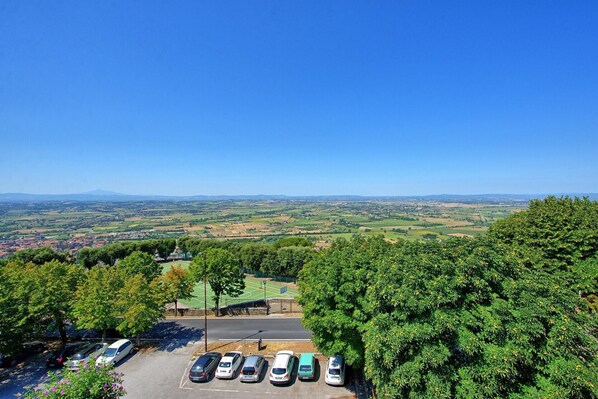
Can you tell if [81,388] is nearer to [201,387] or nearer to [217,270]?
[201,387]

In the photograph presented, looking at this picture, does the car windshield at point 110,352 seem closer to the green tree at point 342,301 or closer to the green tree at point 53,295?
the green tree at point 53,295

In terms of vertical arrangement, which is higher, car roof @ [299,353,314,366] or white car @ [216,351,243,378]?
car roof @ [299,353,314,366]

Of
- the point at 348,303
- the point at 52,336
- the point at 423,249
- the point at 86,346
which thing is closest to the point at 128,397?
the point at 86,346

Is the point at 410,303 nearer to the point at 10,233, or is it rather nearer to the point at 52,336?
the point at 52,336

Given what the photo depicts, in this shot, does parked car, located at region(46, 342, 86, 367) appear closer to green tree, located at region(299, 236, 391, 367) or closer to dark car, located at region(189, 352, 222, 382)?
dark car, located at region(189, 352, 222, 382)

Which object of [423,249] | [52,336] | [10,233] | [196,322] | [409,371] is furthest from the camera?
[10,233]

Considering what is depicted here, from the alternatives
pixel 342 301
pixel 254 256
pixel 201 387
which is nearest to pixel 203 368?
pixel 201 387

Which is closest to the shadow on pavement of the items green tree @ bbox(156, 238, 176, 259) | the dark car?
the dark car
